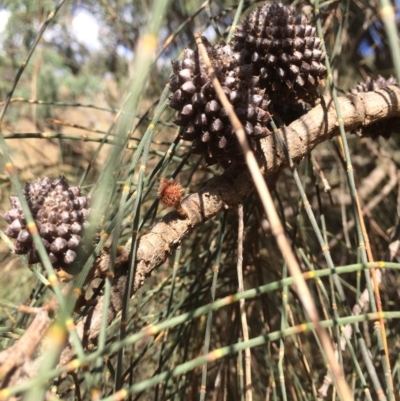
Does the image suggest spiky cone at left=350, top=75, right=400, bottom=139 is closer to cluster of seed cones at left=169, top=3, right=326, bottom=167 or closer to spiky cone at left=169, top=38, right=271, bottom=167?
cluster of seed cones at left=169, top=3, right=326, bottom=167

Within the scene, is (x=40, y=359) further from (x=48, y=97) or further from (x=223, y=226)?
(x=48, y=97)

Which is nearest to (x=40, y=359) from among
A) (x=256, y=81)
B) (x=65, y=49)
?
(x=256, y=81)

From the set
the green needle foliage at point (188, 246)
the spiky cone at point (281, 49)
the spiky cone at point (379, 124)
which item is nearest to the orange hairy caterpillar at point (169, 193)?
the green needle foliage at point (188, 246)

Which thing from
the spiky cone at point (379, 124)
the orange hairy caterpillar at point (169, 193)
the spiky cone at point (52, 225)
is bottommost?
the spiky cone at point (52, 225)

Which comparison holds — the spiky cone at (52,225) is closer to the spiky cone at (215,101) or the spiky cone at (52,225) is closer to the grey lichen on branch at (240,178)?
the grey lichen on branch at (240,178)

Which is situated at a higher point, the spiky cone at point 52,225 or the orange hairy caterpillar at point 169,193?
the orange hairy caterpillar at point 169,193

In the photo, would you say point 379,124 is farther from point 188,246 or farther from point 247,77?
point 188,246
